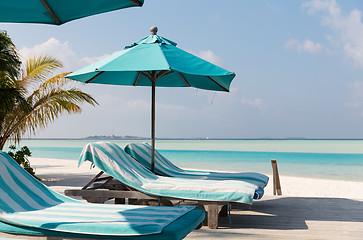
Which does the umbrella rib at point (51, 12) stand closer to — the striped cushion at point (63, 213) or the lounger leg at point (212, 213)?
the striped cushion at point (63, 213)

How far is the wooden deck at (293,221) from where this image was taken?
4125 millimetres

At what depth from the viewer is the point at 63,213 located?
3.20 m

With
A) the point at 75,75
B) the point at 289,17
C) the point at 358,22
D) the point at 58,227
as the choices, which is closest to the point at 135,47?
the point at 75,75

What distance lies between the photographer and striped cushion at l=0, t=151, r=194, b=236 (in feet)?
9.05

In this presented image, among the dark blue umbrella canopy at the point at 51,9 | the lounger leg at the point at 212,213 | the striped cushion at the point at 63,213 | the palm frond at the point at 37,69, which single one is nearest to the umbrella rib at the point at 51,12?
the dark blue umbrella canopy at the point at 51,9

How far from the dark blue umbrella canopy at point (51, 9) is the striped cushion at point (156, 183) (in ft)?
7.74

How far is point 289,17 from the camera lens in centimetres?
4597

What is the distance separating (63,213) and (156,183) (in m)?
1.57

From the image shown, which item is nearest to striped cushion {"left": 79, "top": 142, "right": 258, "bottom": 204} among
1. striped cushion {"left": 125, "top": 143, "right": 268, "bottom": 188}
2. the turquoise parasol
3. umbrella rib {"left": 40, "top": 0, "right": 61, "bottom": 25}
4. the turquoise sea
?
striped cushion {"left": 125, "top": 143, "right": 268, "bottom": 188}

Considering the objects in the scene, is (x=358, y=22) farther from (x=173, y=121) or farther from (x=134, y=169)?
(x=134, y=169)

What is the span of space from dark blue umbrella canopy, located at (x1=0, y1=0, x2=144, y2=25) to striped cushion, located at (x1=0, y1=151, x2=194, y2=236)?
4.53 feet

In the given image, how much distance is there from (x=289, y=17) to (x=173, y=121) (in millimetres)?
17715

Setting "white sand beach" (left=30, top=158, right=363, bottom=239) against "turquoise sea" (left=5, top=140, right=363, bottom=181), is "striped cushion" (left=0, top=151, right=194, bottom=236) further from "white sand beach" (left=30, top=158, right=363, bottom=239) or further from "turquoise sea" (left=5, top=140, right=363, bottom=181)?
"turquoise sea" (left=5, top=140, right=363, bottom=181)

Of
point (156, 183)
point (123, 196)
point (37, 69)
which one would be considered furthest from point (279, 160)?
point (123, 196)
